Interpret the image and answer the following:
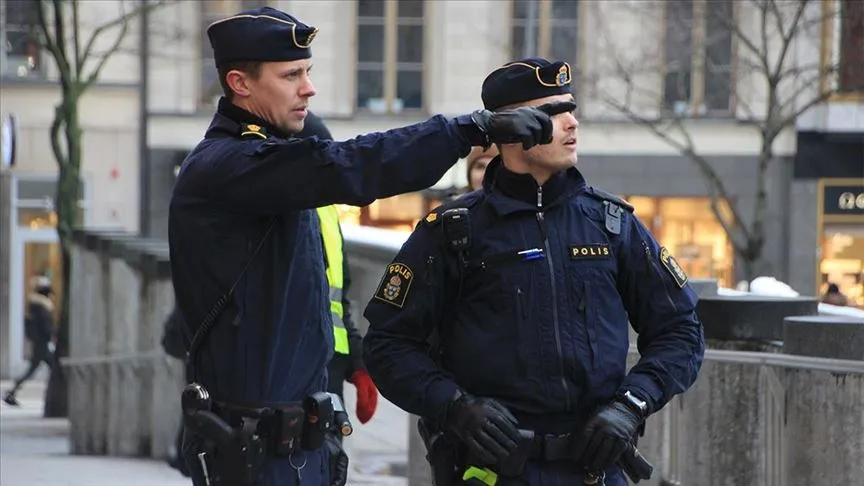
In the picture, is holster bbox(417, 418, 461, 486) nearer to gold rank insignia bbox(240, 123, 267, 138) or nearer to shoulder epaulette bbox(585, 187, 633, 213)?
shoulder epaulette bbox(585, 187, 633, 213)

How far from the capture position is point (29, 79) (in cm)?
3031

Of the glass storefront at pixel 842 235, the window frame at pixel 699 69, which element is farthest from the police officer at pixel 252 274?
the glass storefront at pixel 842 235

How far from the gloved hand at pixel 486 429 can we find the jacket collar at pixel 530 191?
1.70ft

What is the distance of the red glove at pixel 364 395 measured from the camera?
22.5ft

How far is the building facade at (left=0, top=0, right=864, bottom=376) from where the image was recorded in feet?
98.5

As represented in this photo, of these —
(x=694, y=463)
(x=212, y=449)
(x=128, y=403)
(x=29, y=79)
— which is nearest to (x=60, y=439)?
(x=128, y=403)

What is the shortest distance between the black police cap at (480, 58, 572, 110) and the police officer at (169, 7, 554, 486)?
1.67 ft

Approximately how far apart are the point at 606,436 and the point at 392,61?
27698mm

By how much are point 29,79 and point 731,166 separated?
12.4 meters

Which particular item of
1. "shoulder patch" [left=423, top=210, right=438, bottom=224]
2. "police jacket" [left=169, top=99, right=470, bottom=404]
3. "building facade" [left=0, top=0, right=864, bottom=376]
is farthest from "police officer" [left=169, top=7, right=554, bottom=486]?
"building facade" [left=0, top=0, right=864, bottom=376]

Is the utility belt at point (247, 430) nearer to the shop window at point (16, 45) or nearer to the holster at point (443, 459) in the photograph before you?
the holster at point (443, 459)

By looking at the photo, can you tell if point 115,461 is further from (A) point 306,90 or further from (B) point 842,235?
(B) point 842,235

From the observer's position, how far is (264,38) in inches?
187

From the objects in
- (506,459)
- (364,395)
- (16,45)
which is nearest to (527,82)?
(506,459)
